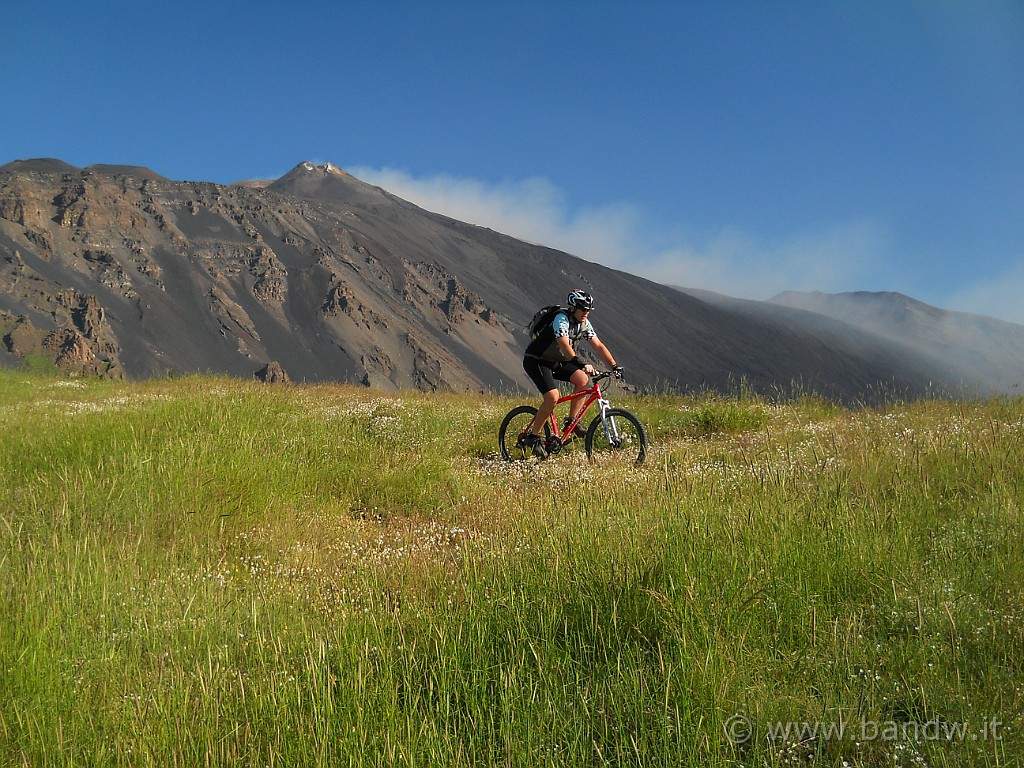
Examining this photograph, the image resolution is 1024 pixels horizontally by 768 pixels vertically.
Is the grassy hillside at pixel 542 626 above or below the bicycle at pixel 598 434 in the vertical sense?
below

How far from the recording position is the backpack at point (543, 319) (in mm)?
10125

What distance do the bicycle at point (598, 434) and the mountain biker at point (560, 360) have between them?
103 mm

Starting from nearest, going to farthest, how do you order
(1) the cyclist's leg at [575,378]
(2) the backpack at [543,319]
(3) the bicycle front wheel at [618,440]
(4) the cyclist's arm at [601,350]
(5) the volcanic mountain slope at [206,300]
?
1. (3) the bicycle front wheel at [618,440]
2. (4) the cyclist's arm at [601,350]
3. (2) the backpack at [543,319]
4. (1) the cyclist's leg at [575,378]
5. (5) the volcanic mountain slope at [206,300]

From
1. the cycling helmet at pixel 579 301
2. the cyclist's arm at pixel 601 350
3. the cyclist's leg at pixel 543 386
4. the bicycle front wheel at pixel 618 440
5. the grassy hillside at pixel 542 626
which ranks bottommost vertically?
the grassy hillside at pixel 542 626

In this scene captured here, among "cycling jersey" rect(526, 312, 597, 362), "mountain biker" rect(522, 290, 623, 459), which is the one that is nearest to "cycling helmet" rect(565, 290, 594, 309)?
"mountain biker" rect(522, 290, 623, 459)

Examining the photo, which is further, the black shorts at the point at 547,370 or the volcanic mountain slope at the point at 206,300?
the volcanic mountain slope at the point at 206,300

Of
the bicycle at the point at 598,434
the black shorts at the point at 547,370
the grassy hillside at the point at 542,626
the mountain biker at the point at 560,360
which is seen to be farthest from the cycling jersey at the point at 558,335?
the grassy hillside at the point at 542,626

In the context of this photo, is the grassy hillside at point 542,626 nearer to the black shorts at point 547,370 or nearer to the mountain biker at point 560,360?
the mountain biker at point 560,360

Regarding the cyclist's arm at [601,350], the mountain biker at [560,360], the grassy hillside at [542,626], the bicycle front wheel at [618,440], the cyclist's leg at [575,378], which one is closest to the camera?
the grassy hillside at [542,626]

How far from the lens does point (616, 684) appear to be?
2705mm

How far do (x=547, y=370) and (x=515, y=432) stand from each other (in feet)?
5.62

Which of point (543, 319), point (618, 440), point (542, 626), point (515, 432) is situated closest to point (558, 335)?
point (543, 319)

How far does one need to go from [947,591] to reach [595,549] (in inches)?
67.7

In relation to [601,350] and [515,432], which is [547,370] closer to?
[601,350]
